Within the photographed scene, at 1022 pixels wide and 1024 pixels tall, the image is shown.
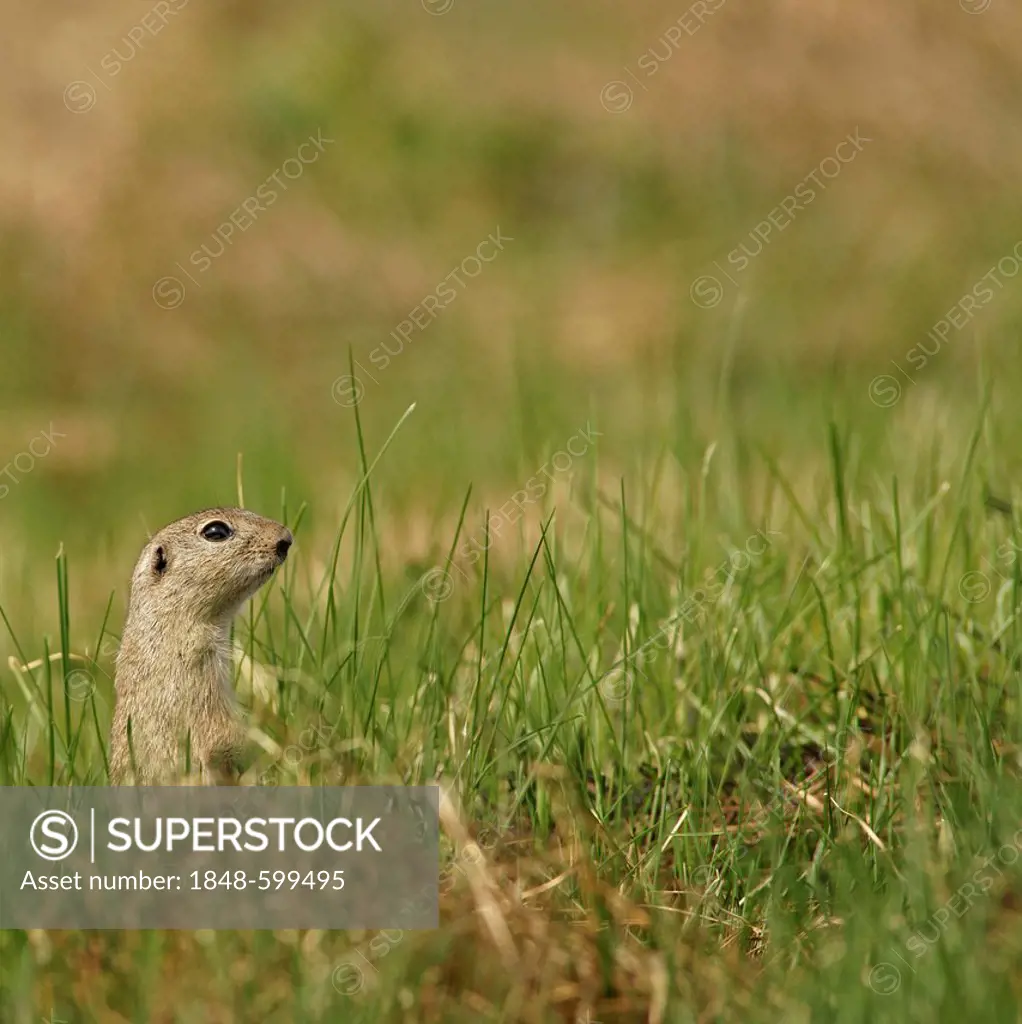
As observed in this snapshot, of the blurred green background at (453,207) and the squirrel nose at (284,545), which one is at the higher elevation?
the blurred green background at (453,207)

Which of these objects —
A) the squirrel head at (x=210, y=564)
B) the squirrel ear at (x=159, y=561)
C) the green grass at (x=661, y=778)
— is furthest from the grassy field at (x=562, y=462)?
the squirrel ear at (x=159, y=561)

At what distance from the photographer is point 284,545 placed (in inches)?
159

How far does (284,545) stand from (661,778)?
1091mm

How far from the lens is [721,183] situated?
47.3 feet

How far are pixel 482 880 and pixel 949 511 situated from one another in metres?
3.21

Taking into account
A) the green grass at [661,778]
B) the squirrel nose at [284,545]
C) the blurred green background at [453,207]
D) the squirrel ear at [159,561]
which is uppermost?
the blurred green background at [453,207]

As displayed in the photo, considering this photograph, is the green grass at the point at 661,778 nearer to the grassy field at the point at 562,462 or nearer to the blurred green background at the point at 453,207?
the grassy field at the point at 562,462

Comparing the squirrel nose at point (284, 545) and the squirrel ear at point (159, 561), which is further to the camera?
the squirrel ear at point (159, 561)

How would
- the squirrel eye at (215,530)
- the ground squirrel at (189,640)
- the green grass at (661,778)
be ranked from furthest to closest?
the squirrel eye at (215,530) → the ground squirrel at (189,640) → the green grass at (661,778)

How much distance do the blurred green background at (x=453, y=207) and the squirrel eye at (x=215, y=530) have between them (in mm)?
6726

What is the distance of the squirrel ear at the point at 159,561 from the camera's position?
413 cm

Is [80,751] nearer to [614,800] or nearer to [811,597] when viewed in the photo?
[614,800]

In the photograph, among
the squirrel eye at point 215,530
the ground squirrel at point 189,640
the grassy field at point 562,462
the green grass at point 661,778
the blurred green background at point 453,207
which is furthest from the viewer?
the blurred green background at point 453,207

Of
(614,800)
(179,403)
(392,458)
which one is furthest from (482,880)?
(179,403)
